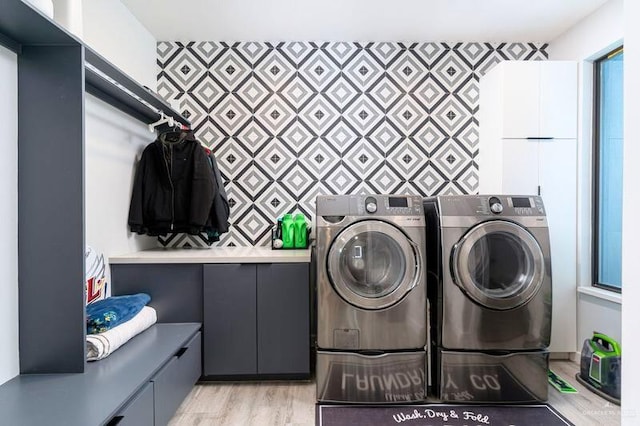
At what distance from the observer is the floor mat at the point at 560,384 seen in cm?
246

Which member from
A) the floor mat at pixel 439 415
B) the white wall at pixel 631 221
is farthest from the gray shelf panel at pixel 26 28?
the floor mat at pixel 439 415

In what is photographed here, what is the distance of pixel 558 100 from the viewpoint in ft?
9.55

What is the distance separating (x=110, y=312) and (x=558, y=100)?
10.7 ft

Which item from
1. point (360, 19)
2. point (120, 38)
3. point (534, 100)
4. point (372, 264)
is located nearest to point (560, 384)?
point (372, 264)

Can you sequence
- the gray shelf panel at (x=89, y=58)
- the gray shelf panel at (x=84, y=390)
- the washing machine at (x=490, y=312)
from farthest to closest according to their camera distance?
the washing machine at (x=490, y=312) → the gray shelf panel at (x=89, y=58) → the gray shelf panel at (x=84, y=390)

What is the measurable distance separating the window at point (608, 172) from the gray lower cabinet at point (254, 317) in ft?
7.08

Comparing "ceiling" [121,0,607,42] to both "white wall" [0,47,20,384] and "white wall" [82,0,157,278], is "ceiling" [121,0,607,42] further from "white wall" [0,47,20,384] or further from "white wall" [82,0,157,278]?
"white wall" [0,47,20,384]

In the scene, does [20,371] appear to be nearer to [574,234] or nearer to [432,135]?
[432,135]

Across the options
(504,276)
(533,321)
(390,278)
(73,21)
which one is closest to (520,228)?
(504,276)

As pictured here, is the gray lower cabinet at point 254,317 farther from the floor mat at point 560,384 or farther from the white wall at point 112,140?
the floor mat at point 560,384

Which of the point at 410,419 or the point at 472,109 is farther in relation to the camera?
the point at 472,109

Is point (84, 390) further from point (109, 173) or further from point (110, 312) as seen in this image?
point (109, 173)

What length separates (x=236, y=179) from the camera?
324 centimetres

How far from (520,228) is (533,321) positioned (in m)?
0.56
